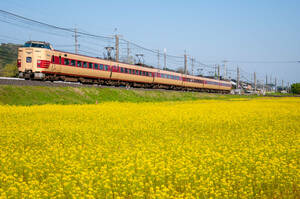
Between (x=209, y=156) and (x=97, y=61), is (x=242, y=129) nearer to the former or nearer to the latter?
Answer: (x=209, y=156)

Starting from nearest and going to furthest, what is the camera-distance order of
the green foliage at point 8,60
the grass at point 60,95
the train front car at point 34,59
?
the grass at point 60,95 < the train front car at point 34,59 < the green foliage at point 8,60

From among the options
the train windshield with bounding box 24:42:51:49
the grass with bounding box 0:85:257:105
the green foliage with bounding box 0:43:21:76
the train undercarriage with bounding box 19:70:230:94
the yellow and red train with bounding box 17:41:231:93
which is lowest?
the grass with bounding box 0:85:257:105

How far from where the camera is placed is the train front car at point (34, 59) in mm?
24781

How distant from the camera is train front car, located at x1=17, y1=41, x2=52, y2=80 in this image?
24781mm

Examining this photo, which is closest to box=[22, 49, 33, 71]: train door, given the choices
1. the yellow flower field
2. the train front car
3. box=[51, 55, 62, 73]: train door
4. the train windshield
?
the train front car

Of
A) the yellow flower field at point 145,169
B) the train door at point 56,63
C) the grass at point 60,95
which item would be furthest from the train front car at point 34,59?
the yellow flower field at point 145,169

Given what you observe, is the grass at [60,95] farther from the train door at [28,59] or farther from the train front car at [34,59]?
the train door at [28,59]

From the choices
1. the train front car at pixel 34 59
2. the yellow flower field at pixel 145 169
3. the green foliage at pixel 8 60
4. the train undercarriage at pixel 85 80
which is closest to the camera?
the yellow flower field at pixel 145 169

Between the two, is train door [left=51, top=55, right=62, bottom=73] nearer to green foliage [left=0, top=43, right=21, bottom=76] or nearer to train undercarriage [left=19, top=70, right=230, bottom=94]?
train undercarriage [left=19, top=70, right=230, bottom=94]

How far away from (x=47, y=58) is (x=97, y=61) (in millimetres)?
7415

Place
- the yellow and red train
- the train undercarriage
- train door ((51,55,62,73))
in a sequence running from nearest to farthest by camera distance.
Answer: the yellow and red train
the train undercarriage
train door ((51,55,62,73))

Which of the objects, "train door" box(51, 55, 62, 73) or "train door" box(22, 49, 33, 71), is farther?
"train door" box(51, 55, 62, 73)

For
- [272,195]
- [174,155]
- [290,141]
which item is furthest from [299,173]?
[290,141]

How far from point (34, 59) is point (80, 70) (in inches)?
207
